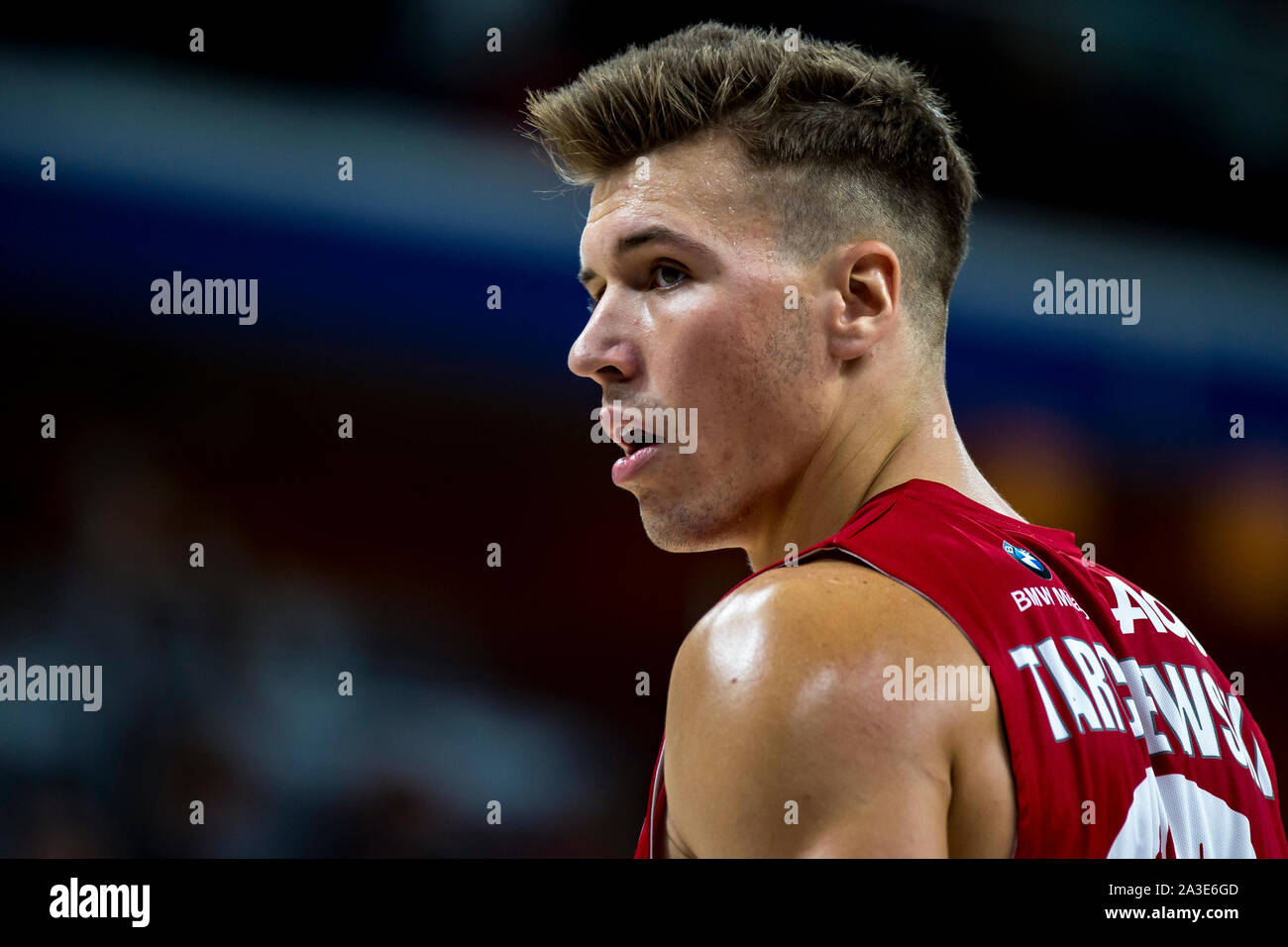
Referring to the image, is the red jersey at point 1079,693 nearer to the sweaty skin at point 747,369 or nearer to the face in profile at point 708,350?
the sweaty skin at point 747,369

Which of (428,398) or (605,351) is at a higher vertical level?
(428,398)

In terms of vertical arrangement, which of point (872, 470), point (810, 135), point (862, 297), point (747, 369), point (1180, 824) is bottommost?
point (1180, 824)

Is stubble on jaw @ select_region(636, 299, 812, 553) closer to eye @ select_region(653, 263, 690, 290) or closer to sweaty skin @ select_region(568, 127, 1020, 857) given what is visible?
sweaty skin @ select_region(568, 127, 1020, 857)

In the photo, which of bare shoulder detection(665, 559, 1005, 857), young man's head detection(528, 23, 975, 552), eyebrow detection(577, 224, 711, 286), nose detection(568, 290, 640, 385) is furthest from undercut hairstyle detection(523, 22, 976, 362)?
bare shoulder detection(665, 559, 1005, 857)

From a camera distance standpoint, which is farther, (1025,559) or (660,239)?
(660,239)

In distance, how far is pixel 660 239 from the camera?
6.42ft

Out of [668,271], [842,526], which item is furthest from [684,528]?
[668,271]

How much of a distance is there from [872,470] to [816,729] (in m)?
0.71

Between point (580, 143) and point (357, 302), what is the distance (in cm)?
322

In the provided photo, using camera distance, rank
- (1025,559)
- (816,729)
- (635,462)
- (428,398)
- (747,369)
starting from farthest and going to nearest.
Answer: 1. (428,398)
2. (635,462)
3. (747,369)
4. (1025,559)
5. (816,729)

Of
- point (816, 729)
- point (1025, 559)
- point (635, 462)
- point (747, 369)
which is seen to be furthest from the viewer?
point (635, 462)

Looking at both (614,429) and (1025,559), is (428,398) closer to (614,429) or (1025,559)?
(614,429)

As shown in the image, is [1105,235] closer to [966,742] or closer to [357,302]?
[357,302]

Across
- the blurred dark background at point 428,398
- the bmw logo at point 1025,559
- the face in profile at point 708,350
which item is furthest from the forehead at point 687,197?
the blurred dark background at point 428,398
